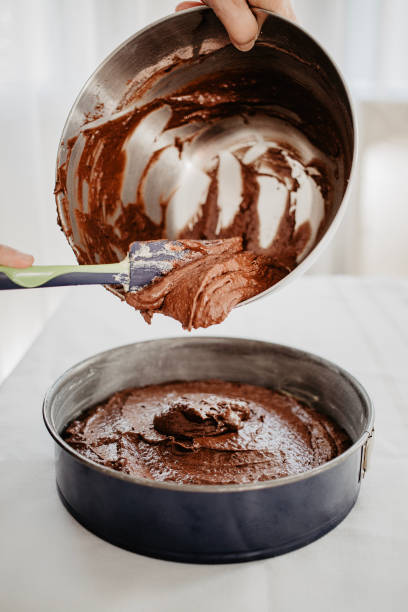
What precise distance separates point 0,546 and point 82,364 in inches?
15.5

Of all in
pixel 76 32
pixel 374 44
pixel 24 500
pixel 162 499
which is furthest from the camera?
pixel 374 44

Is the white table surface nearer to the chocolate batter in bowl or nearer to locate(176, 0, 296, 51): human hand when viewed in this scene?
the chocolate batter in bowl

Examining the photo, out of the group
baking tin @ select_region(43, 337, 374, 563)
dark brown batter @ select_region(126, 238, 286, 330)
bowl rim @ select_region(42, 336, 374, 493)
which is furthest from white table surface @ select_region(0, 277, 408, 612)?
dark brown batter @ select_region(126, 238, 286, 330)

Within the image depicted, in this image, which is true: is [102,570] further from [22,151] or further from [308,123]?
[22,151]

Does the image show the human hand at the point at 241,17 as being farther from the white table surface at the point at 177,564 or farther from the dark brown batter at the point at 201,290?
the white table surface at the point at 177,564

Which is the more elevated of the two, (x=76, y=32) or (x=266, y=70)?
(x=76, y=32)

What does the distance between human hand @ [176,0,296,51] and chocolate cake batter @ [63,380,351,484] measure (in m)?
0.66

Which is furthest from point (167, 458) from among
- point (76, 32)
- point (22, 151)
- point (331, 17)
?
point (331, 17)

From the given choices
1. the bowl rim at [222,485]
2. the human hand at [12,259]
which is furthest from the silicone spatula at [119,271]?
the bowl rim at [222,485]

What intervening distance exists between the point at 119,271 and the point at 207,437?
1.11ft

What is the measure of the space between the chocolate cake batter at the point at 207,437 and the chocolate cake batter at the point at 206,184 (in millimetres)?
198

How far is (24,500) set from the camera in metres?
0.93

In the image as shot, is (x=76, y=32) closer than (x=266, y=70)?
No

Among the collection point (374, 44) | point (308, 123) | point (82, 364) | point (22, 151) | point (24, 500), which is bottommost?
point (24, 500)
